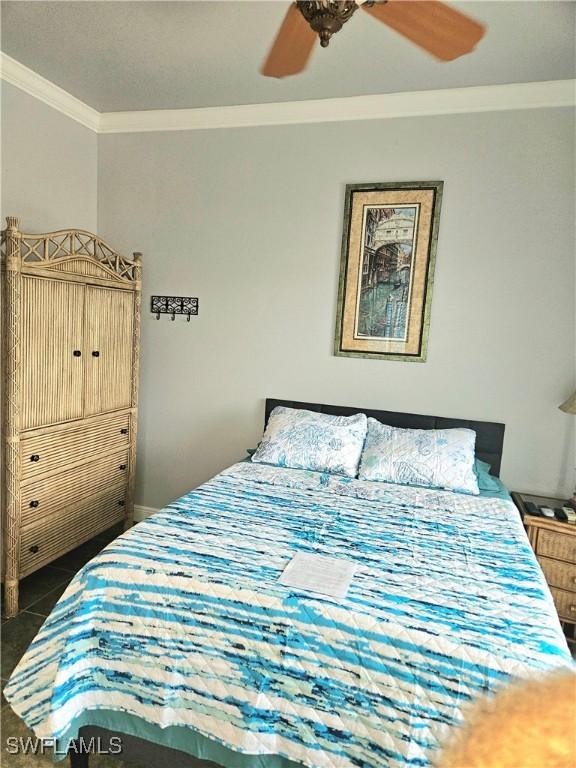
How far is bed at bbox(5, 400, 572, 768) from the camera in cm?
141

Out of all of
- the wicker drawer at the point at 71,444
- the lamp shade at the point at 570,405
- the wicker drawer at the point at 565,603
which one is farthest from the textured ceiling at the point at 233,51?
the wicker drawer at the point at 565,603

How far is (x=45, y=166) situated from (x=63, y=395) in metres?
1.43

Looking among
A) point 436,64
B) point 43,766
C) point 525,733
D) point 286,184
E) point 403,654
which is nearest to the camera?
point 525,733

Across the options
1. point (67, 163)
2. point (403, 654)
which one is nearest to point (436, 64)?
point (67, 163)

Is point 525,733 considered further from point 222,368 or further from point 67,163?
point 67,163

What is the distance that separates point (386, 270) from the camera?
3094 millimetres

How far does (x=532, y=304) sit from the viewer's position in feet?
9.45

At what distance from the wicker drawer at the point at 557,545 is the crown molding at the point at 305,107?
2.26 meters

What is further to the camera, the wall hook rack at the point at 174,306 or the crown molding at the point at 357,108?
the wall hook rack at the point at 174,306

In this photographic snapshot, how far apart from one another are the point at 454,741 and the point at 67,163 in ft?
12.3

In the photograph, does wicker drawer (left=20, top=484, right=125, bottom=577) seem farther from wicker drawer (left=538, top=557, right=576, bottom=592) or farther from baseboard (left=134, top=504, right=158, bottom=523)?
wicker drawer (left=538, top=557, right=576, bottom=592)

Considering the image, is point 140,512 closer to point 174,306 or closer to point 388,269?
point 174,306

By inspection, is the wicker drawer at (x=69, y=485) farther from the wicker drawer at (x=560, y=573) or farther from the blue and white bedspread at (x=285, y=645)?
the wicker drawer at (x=560, y=573)

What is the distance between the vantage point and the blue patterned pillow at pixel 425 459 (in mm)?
2639
